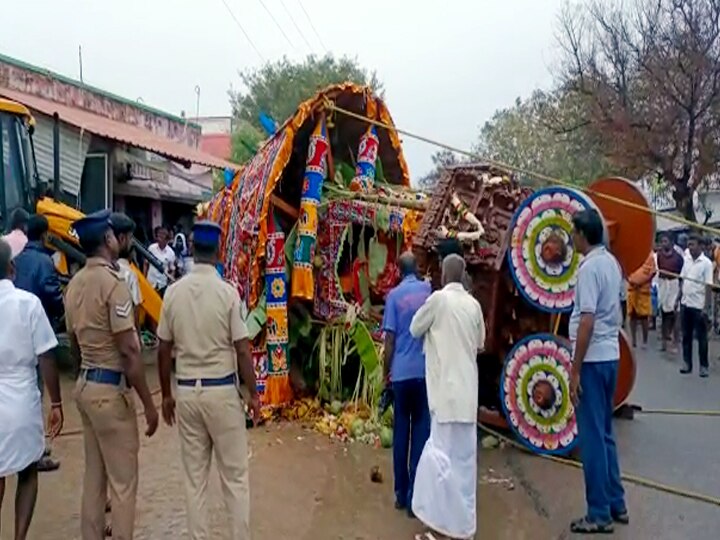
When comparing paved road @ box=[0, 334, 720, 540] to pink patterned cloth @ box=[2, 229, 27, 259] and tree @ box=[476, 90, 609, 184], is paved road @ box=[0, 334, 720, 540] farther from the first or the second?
tree @ box=[476, 90, 609, 184]

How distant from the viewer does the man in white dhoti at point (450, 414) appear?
514cm

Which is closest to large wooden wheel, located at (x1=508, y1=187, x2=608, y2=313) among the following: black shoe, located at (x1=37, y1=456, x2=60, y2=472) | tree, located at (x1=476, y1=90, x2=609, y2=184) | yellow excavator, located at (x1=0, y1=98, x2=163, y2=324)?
black shoe, located at (x1=37, y1=456, x2=60, y2=472)

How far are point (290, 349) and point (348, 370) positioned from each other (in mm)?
653

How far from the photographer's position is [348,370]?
884 cm

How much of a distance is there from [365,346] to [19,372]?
4110 millimetres

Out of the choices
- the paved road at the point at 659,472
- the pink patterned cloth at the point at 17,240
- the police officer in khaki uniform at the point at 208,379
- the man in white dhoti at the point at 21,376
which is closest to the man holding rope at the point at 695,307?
the paved road at the point at 659,472

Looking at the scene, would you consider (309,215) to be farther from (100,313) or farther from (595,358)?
(100,313)

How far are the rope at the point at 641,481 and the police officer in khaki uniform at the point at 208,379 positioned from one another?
117 inches

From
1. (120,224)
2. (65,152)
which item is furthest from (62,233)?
(120,224)

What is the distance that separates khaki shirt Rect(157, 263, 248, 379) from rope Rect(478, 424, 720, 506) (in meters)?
3.16

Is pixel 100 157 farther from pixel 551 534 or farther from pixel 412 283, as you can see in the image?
pixel 551 534

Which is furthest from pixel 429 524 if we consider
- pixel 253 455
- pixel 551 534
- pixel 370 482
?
pixel 253 455

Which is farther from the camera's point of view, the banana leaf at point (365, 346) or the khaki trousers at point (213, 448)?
the banana leaf at point (365, 346)

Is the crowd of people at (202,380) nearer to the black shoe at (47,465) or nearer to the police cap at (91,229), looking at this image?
the police cap at (91,229)
